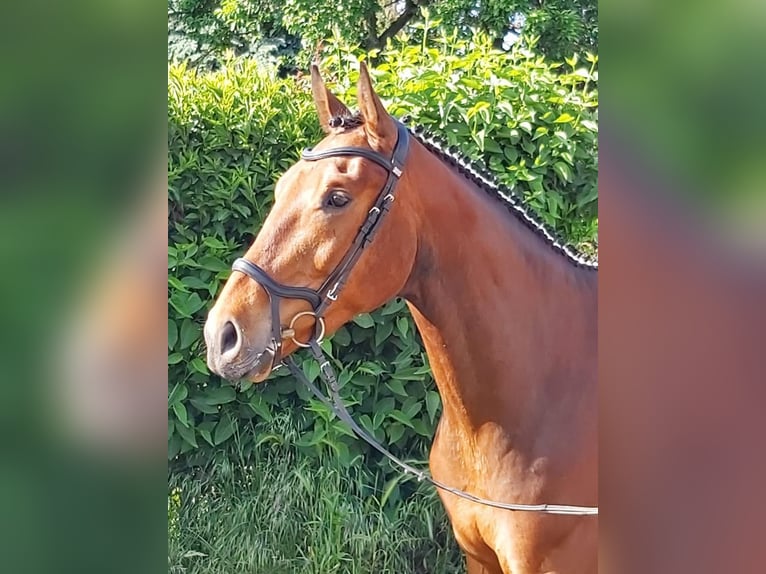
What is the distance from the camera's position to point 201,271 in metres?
3.02

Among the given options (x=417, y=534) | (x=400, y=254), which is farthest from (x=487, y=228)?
(x=417, y=534)

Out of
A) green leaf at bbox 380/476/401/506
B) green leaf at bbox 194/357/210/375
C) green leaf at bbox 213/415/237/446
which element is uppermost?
green leaf at bbox 194/357/210/375

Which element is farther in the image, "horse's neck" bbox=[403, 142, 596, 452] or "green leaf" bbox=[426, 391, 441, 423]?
"green leaf" bbox=[426, 391, 441, 423]

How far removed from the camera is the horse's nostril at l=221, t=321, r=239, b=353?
1795mm

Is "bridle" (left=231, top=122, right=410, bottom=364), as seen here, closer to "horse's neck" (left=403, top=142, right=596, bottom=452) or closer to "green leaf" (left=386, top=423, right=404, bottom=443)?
"horse's neck" (left=403, top=142, right=596, bottom=452)

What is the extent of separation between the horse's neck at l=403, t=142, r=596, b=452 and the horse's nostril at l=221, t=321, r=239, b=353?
48 cm
